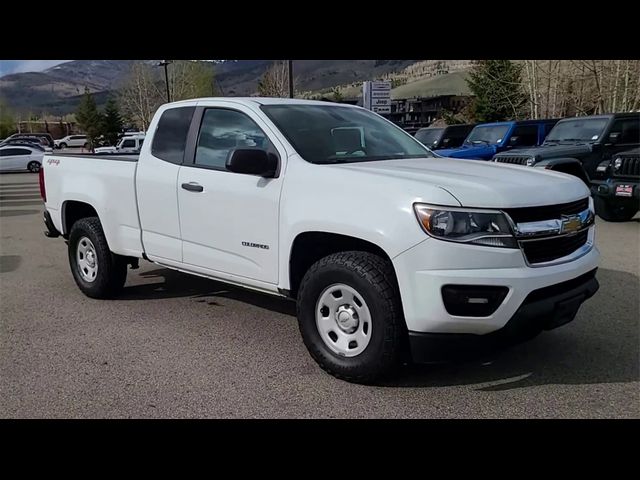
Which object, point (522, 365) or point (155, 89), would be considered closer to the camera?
point (522, 365)

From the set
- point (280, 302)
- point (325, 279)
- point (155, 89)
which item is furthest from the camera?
point (155, 89)

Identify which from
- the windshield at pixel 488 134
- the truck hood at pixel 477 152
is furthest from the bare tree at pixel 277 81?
the truck hood at pixel 477 152

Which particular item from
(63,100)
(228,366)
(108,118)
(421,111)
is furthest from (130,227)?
(63,100)

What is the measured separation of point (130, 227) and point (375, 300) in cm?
284

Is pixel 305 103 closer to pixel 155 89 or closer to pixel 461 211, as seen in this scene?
pixel 461 211

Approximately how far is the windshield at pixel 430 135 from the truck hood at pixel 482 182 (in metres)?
13.6

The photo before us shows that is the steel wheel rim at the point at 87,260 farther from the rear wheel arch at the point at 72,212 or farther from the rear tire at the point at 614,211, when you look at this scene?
the rear tire at the point at 614,211

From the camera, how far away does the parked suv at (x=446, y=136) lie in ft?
56.8

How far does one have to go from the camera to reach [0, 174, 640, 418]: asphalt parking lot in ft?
11.7

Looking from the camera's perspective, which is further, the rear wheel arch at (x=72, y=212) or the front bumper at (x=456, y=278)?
the rear wheel arch at (x=72, y=212)

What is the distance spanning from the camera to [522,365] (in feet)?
13.8

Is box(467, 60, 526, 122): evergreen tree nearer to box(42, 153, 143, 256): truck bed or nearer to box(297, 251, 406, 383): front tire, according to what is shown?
box(42, 153, 143, 256): truck bed

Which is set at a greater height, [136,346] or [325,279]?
[325,279]

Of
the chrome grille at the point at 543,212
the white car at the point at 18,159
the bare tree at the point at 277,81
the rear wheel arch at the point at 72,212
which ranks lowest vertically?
the white car at the point at 18,159
